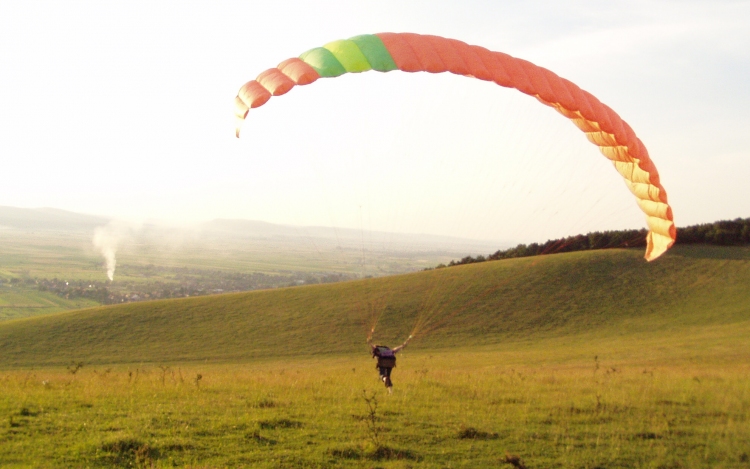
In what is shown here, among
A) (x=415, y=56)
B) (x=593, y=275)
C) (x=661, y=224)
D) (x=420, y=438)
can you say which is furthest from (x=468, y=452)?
(x=593, y=275)

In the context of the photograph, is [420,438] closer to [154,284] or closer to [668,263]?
[668,263]

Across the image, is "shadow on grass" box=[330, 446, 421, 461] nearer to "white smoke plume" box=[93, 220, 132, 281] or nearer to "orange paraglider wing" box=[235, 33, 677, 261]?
"orange paraglider wing" box=[235, 33, 677, 261]

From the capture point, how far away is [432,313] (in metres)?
33.4

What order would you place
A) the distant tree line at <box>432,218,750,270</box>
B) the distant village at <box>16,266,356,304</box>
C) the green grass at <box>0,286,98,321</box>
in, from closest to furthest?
the green grass at <box>0,286,98,321</box> → the distant tree line at <box>432,218,750,270</box> → the distant village at <box>16,266,356,304</box>

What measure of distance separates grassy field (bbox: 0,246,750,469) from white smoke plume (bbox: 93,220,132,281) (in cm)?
3417

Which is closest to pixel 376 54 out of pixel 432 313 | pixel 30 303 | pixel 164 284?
pixel 432 313

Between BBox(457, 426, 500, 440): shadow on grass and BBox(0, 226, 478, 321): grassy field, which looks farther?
BBox(0, 226, 478, 321): grassy field

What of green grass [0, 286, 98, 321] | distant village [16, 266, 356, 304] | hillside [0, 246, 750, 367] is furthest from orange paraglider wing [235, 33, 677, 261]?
distant village [16, 266, 356, 304]

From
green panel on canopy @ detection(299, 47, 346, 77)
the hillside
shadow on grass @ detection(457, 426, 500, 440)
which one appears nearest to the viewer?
shadow on grass @ detection(457, 426, 500, 440)

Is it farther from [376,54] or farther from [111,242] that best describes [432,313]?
[111,242]

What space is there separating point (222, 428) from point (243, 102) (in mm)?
5003

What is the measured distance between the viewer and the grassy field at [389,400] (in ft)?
21.5

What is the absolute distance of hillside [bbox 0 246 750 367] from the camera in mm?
28766

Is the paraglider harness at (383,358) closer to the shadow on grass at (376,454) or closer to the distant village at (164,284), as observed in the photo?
the shadow on grass at (376,454)
